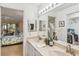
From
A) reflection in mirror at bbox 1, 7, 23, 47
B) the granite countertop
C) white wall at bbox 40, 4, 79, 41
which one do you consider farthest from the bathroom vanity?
reflection in mirror at bbox 1, 7, 23, 47

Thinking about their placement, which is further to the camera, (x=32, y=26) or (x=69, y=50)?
(x=32, y=26)

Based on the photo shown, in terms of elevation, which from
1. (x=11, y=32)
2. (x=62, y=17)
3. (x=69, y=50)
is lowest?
(x=69, y=50)

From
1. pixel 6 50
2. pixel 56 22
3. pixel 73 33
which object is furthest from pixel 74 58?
pixel 6 50

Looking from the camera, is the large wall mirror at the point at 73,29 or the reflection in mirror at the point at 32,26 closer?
the large wall mirror at the point at 73,29

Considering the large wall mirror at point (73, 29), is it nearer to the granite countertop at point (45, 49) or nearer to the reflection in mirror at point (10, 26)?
the granite countertop at point (45, 49)

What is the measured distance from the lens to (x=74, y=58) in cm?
136

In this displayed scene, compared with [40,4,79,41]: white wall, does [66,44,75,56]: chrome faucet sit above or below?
below

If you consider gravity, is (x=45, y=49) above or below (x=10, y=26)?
below

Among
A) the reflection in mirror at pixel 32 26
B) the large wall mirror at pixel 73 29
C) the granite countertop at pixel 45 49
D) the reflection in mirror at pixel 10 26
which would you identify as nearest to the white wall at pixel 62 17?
the large wall mirror at pixel 73 29

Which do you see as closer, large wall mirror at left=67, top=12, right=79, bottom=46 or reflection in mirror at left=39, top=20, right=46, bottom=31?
large wall mirror at left=67, top=12, right=79, bottom=46

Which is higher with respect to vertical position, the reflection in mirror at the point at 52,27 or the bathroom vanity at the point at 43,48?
the reflection in mirror at the point at 52,27

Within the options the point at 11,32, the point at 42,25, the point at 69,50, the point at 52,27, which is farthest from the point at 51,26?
the point at 11,32

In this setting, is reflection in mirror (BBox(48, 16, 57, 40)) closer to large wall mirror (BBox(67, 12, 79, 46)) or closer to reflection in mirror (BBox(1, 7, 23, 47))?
large wall mirror (BBox(67, 12, 79, 46))

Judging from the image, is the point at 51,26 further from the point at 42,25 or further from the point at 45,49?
the point at 45,49
